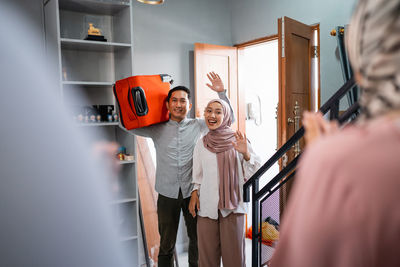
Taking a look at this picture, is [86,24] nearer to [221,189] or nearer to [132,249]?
[221,189]

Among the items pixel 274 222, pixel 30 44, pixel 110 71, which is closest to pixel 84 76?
pixel 110 71

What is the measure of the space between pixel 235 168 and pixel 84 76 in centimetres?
163

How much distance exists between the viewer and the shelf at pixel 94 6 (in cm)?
271

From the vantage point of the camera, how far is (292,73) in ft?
9.51

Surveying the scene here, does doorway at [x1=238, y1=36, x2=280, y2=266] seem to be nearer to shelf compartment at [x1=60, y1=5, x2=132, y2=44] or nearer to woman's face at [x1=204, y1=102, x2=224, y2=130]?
shelf compartment at [x1=60, y1=5, x2=132, y2=44]

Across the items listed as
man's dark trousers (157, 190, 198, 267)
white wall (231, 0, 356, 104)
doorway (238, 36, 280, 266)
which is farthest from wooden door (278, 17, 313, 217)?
doorway (238, 36, 280, 266)

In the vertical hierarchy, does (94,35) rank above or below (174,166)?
above

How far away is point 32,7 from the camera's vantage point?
2818 mm

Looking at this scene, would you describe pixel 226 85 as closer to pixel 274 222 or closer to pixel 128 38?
pixel 128 38

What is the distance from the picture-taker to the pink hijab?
7.30 ft

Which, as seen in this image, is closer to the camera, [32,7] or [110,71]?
[32,7]

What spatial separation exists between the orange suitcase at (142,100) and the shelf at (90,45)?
39cm

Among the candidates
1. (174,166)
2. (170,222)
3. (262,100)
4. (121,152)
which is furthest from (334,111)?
(262,100)

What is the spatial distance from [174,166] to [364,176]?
87.9 inches
